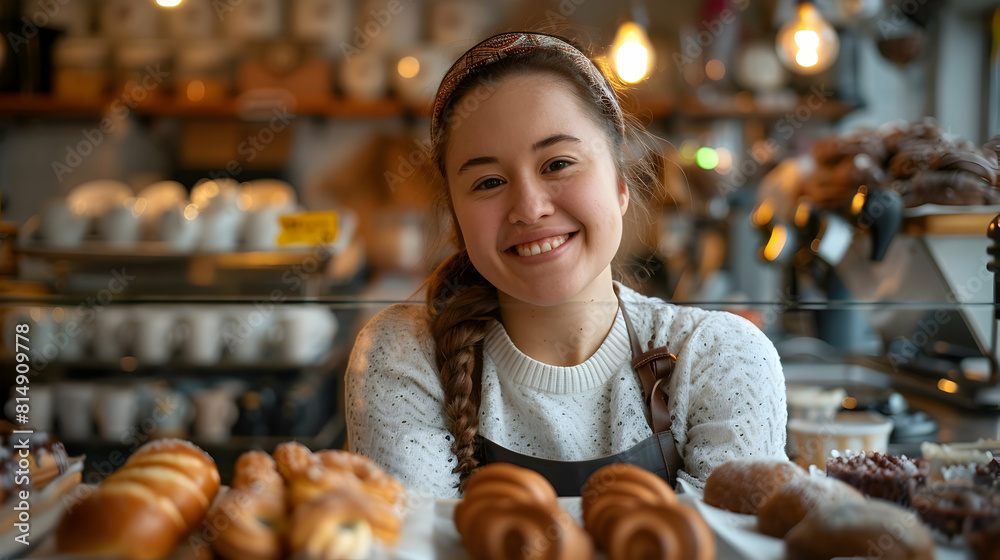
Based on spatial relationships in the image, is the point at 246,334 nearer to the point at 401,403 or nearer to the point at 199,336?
the point at 199,336

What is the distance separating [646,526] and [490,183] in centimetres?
52

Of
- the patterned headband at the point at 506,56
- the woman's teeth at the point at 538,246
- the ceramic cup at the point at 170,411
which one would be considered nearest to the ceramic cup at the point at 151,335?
the ceramic cup at the point at 170,411

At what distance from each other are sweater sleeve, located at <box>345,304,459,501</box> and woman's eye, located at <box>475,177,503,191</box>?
186 mm

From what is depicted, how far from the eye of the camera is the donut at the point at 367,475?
0.59 metres

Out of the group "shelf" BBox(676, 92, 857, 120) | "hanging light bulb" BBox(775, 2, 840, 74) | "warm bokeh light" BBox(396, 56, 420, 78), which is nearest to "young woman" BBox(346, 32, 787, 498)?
"hanging light bulb" BBox(775, 2, 840, 74)

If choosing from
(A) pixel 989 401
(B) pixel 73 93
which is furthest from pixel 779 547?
(B) pixel 73 93

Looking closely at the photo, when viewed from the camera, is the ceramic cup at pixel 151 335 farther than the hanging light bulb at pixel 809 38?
No

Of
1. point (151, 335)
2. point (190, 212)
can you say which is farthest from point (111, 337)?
point (190, 212)

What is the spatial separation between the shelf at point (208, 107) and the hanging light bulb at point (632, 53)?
3.94 ft

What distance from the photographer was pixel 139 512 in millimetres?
511

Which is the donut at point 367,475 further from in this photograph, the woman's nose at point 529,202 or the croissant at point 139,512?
the woman's nose at point 529,202

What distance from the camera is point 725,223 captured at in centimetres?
378

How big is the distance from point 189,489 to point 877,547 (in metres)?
0.51

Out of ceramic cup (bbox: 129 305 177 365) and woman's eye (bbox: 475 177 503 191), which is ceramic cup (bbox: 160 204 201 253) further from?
woman's eye (bbox: 475 177 503 191)
